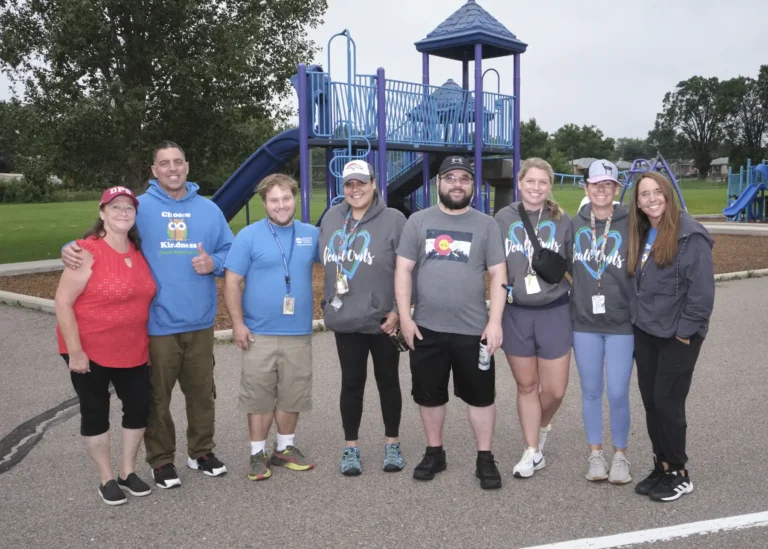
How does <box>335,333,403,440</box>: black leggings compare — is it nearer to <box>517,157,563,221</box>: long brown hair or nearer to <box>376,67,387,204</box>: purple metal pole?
<box>517,157,563,221</box>: long brown hair

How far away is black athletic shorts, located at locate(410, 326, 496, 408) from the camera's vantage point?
398 cm

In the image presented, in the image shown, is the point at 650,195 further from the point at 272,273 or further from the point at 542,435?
the point at 272,273

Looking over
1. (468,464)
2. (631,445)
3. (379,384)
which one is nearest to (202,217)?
(379,384)

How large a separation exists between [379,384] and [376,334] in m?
0.34

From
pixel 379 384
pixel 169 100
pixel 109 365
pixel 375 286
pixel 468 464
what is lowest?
pixel 468 464

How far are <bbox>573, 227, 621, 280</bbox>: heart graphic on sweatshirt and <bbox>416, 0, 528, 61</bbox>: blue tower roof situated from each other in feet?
36.0

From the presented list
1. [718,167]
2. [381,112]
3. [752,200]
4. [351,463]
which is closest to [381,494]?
[351,463]

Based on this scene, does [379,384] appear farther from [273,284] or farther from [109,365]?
[109,365]

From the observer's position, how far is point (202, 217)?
13.7 ft

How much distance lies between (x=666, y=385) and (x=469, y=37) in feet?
38.4

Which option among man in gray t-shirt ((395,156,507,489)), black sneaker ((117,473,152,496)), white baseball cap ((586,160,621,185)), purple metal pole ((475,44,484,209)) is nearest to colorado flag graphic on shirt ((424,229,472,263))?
man in gray t-shirt ((395,156,507,489))

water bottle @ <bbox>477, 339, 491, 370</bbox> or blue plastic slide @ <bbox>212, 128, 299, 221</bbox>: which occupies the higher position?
blue plastic slide @ <bbox>212, 128, 299, 221</bbox>

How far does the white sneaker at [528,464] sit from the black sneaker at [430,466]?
424 millimetres

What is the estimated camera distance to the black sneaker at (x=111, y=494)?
12.5 ft
